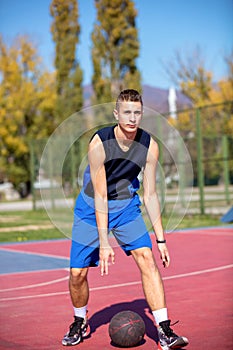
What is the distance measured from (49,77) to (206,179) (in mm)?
20252

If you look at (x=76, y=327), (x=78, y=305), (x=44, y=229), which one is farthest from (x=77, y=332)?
(x=44, y=229)

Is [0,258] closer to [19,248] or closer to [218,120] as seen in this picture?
[19,248]

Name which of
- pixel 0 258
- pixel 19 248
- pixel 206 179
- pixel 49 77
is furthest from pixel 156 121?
pixel 49 77

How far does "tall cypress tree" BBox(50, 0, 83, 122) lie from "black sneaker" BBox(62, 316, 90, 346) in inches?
793

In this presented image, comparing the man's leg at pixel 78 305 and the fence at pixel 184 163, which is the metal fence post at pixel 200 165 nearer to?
the fence at pixel 184 163

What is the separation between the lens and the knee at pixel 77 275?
5754 millimetres

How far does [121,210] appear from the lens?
18.5 feet

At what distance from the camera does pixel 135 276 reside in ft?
31.2

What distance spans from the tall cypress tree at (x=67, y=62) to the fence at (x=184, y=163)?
5.01 metres

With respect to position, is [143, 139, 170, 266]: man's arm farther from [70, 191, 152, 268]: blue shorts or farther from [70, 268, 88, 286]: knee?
[70, 268, 88, 286]: knee

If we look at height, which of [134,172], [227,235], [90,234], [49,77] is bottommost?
[227,235]

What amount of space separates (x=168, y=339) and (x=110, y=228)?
1.00 meters

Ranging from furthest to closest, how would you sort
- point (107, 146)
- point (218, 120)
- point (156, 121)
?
point (218, 120)
point (156, 121)
point (107, 146)

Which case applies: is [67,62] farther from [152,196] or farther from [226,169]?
[152,196]
